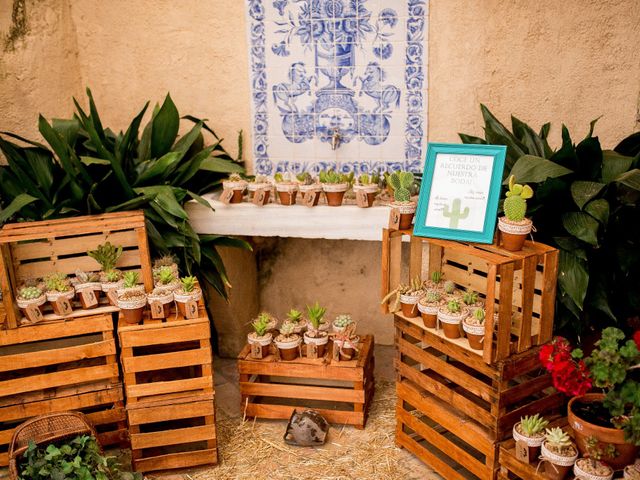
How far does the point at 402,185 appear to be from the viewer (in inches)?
114

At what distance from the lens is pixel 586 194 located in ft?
8.46

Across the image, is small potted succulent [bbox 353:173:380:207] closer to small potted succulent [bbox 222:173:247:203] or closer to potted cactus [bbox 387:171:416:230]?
potted cactus [bbox 387:171:416:230]

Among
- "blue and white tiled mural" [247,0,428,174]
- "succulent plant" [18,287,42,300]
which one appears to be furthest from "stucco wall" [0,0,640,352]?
"succulent plant" [18,287,42,300]

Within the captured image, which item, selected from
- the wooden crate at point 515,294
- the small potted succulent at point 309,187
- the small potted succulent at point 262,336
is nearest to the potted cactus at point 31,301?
the small potted succulent at point 262,336

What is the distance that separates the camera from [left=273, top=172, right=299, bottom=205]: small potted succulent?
11.5 ft

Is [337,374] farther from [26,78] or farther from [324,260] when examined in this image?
[26,78]

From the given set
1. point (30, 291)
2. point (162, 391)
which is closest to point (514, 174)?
point (162, 391)

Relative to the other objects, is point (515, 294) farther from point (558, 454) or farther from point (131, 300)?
point (131, 300)

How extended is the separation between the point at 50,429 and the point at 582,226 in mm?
2472

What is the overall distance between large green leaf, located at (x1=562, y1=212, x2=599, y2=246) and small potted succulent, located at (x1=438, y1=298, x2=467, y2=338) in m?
0.56

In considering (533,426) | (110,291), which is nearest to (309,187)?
(110,291)

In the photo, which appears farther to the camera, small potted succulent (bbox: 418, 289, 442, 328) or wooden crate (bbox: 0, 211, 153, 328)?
wooden crate (bbox: 0, 211, 153, 328)

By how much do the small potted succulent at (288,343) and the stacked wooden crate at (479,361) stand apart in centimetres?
59

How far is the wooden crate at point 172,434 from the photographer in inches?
117
